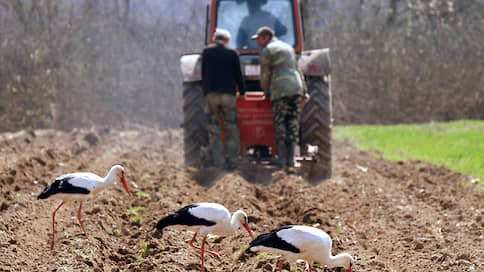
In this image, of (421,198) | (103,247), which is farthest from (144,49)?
(103,247)

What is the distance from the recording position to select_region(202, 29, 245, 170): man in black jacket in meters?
8.44

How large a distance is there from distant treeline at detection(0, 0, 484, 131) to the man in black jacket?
1160cm

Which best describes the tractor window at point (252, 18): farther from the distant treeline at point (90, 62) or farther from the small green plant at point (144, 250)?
the distant treeline at point (90, 62)

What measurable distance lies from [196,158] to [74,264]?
483 cm

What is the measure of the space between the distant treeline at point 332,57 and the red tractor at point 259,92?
35.8ft

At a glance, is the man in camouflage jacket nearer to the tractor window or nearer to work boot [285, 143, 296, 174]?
work boot [285, 143, 296, 174]

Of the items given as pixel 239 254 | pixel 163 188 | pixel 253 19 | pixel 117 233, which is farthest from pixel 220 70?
pixel 239 254

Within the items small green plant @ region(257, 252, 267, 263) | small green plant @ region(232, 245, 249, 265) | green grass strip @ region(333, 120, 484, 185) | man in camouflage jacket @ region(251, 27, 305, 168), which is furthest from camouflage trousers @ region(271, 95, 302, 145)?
small green plant @ region(257, 252, 267, 263)

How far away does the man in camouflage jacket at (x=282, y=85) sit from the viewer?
8273mm

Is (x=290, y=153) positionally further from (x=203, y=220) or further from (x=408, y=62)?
(x=408, y=62)

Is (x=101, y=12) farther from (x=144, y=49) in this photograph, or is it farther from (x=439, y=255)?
(x=439, y=255)

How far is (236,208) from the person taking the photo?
249 inches

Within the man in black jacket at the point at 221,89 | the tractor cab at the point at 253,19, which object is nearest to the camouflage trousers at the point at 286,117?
the man in black jacket at the point at 221,89

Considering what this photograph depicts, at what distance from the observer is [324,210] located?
638 centimetres
